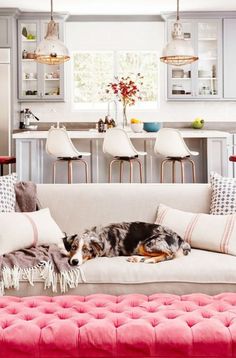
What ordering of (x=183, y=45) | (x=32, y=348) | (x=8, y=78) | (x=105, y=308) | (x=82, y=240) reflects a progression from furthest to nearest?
(x=8, y=78) → (x=183, y=45) → (x=82, y=240) → (x=105, y=308) → (x=32, y=348)

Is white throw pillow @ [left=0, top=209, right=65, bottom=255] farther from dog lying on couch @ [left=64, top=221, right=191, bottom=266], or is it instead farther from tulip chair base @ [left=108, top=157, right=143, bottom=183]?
tulip chair base @ [left=108, top=157, right=143, bottom=183]

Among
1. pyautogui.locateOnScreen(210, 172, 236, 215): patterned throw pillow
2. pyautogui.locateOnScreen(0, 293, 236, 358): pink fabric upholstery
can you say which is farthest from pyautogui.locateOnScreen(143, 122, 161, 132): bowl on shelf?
pyautogui.locateOnScreen(0, 293, 236, 358): pink fabric upholstery

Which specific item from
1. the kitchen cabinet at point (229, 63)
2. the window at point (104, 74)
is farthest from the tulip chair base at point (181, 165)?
the window at point (104, 74)

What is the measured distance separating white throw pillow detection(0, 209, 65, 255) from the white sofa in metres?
0.23

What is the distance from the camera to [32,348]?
2068mm

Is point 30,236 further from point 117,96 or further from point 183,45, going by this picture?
point 117,96

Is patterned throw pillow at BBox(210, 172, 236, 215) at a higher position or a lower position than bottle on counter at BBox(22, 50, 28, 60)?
lower

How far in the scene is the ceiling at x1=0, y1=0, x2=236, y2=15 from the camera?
7799mm

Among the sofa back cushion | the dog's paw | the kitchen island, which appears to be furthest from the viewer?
the kitchen island

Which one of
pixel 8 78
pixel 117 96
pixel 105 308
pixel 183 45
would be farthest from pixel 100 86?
pixel 105 308

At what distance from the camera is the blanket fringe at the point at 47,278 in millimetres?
2963

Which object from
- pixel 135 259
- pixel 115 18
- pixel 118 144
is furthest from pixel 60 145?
pixel 115 18

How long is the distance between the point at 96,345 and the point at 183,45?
4.34 meters

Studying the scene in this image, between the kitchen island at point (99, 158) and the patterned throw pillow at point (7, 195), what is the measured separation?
7.64 ft
